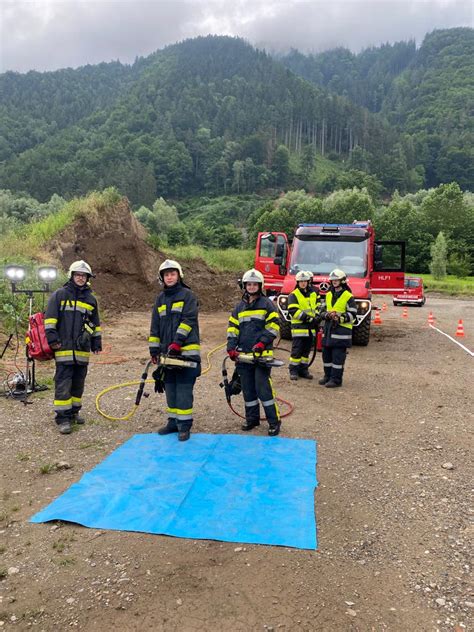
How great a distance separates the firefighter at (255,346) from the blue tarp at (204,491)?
44 centimetres

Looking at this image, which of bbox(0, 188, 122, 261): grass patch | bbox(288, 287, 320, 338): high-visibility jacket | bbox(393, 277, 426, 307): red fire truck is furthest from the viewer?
bbox(393, 277, 426, 307): red fire truck

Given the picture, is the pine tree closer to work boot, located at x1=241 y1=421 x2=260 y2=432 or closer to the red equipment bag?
work boot, located at x1=241 y1=421 x2=260 y2=432

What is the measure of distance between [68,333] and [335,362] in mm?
4228

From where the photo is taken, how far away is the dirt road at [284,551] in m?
2.93

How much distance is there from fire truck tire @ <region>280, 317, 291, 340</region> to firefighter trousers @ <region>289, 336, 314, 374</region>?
224cm

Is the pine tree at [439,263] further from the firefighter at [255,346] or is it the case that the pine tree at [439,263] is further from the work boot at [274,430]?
the work boot at [274,430]

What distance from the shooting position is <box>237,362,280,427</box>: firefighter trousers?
5.86m

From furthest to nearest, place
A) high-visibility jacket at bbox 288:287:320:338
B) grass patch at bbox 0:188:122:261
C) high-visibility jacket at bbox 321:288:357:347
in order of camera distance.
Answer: grass patch at bbox 0:188:122:261
high-visibility jacket at bbox 288:287:320:338
high-visibility jacket at bbox 321:288:357:347

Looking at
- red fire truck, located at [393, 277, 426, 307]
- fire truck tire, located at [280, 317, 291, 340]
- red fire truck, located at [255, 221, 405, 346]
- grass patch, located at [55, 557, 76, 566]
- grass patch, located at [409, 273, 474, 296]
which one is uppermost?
red fire truck, located at [255, 221, 405, 346]

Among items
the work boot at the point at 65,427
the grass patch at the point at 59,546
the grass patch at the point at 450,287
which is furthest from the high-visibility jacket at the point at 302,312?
the grass patch at the point at 450,287

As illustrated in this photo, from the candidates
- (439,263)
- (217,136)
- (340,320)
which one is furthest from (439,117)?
(340,320)

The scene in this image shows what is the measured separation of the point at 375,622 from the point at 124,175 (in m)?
109

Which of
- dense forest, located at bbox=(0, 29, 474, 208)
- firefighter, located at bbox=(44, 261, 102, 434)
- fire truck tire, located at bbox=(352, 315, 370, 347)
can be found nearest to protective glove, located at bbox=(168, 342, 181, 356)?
firefighter, located at bbox=(44, 261, 102, 434)

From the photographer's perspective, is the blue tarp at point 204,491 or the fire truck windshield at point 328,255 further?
the fire truck windshield at point 328,255
